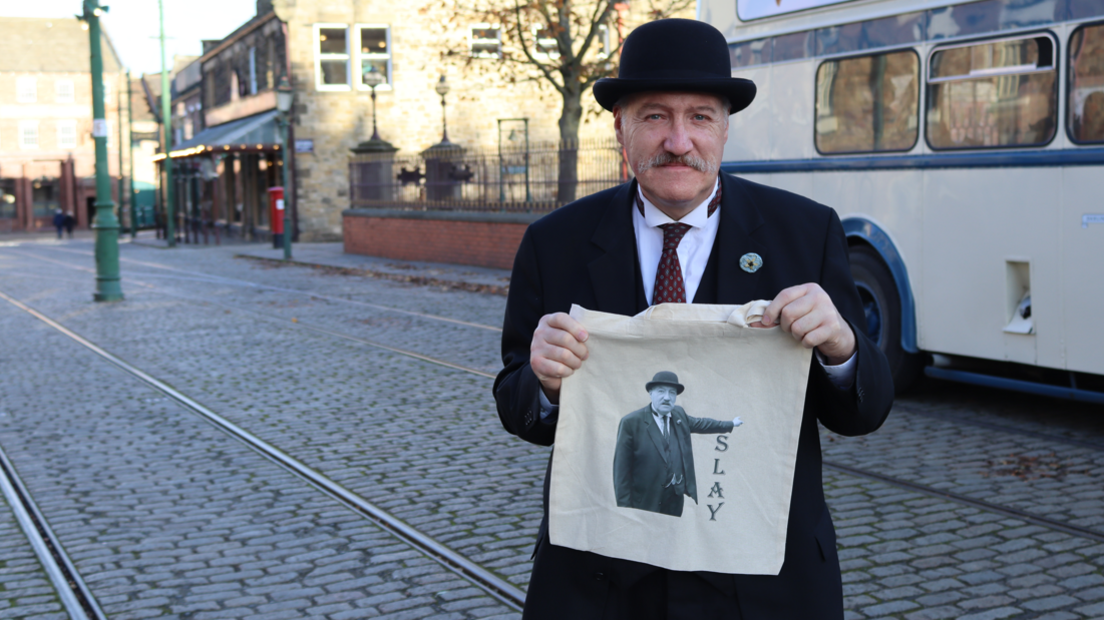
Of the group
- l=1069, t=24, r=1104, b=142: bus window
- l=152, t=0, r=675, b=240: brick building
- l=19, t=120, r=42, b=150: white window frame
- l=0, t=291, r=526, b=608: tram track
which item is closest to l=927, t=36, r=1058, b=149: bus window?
l=1069, t=24, r=1104, b=142: bus window

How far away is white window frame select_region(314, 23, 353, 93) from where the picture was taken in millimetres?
35094

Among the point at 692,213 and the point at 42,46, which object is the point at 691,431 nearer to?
the point at 692,213

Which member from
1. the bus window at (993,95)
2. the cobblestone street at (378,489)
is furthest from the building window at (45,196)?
the bus window at (993,95)

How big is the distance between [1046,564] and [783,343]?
339cm

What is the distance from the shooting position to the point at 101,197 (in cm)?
1731

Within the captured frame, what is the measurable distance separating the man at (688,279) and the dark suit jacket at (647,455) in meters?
0.14

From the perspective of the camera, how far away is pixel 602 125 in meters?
37.6

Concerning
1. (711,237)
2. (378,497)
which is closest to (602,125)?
(378,497)

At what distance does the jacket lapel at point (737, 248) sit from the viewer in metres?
2.20

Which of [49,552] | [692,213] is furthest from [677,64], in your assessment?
[49,552]

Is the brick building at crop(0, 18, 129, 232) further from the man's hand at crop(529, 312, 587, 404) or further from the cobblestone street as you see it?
the man's hand at crop(529, 312, 587, 404)

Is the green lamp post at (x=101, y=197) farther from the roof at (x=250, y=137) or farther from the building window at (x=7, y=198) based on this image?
the building window at (x=7, y=198)

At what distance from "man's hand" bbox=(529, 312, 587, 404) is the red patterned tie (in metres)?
0.24

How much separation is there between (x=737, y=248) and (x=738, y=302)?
11 centimetres
